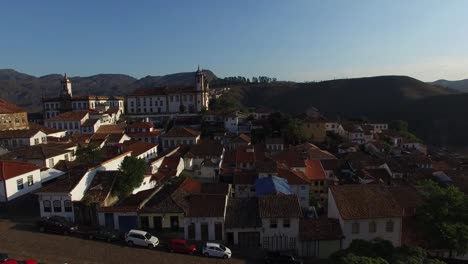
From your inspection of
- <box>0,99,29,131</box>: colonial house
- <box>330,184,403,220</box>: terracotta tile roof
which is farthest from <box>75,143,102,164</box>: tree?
<box>0,99,29,131</box>: colonial house

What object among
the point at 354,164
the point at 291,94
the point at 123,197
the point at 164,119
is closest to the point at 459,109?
the point at 291,94

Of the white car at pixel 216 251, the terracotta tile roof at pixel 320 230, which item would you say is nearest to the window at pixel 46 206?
the white car at pixel 216 251

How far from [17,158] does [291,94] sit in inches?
5858

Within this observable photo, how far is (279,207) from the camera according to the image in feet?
77.1

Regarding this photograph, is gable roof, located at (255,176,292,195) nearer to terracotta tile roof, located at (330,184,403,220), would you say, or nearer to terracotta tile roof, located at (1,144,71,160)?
terracotta tile roof, located at (330,184,403,220)

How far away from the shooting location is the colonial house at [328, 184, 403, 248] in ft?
74.2

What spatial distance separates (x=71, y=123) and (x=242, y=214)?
46.0 m

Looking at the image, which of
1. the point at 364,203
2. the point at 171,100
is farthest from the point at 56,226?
the point at 171,100

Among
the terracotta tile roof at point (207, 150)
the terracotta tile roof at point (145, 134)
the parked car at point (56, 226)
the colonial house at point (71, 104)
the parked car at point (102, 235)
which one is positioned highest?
the colonial house at point (71, 104)

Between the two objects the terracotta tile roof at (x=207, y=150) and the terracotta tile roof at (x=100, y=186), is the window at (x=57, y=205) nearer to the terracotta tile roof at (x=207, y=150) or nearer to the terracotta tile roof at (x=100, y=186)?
the terracotta tile roof at (x=100, y=186)

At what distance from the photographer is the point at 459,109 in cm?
12362

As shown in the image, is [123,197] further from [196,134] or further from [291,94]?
[291,94]

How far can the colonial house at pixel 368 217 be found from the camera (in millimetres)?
22625

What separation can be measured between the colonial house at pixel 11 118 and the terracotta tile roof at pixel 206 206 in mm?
46498
